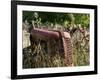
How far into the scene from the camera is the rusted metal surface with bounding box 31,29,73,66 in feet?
6.64

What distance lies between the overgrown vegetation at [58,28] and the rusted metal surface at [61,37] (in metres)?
0.04

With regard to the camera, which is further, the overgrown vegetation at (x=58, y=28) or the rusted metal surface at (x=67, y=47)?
the rusted metal surface at (x=67, y=47)

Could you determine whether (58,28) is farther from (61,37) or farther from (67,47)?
(67,47)

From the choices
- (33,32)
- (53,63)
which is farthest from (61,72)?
(33,32)

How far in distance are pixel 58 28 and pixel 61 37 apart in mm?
88

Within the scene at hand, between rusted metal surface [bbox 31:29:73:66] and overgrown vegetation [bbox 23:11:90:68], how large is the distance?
0.04 m

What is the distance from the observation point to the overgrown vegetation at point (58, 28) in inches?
78.6

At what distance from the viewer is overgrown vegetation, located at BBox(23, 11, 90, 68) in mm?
1998

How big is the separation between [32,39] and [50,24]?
22 cm

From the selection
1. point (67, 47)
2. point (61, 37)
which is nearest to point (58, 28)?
point (61, 37)

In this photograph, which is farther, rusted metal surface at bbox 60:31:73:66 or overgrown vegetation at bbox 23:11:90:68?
rusted metal surface at bbox 60:31:73:66

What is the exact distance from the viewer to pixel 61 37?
2100 millimetres

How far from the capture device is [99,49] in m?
2.26

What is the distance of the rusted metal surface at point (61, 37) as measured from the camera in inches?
79.7
